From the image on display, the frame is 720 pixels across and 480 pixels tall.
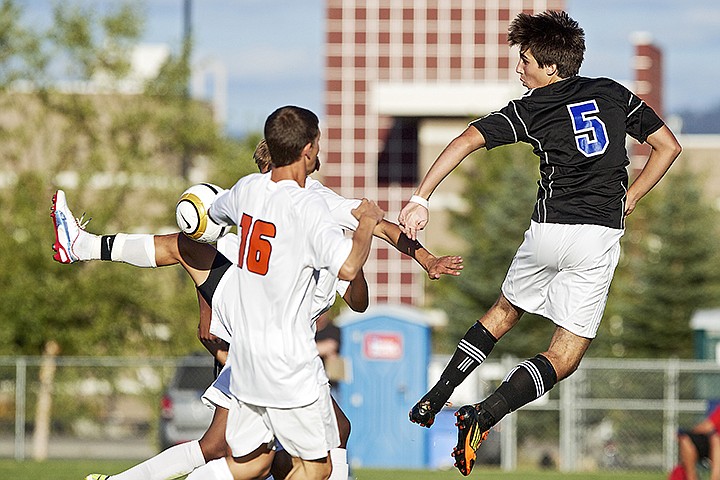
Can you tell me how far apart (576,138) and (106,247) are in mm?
2850

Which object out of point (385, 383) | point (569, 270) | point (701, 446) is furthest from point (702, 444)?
point (385, 383)

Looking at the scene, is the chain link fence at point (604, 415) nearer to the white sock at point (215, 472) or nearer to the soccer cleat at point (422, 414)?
the soccer cleat at point (422, 414)

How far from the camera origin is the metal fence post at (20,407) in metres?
22.2

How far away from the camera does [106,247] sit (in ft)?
26.3

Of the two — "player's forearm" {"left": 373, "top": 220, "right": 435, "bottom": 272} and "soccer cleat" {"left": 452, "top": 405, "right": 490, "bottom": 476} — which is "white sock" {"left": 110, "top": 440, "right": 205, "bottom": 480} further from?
"player's forearm" {"left": 373, "top": 220, "right": 435, "bottom": 272}

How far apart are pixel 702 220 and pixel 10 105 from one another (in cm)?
1752

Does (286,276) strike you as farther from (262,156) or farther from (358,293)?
(262,156)

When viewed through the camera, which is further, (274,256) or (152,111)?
(152,111)

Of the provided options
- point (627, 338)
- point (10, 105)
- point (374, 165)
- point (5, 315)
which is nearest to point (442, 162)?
point (5, 315)

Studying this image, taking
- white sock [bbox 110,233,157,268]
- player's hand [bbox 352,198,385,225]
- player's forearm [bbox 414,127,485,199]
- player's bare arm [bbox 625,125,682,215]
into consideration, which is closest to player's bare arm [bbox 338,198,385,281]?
player's hand [bbox 352,198,385,225]

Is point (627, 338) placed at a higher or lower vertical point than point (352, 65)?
lower

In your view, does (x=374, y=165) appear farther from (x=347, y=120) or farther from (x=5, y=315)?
(x=5, y=315)

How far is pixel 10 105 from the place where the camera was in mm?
27297

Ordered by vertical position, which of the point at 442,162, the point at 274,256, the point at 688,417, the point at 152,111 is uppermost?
the point at 152,111
